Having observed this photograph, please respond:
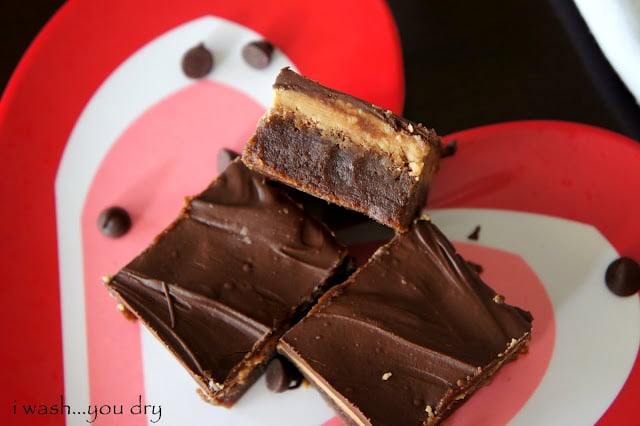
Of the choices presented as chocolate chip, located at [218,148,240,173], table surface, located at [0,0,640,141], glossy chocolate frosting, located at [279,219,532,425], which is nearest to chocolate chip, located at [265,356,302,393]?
glossy chocolate frosting, located at [279,219,532,425]

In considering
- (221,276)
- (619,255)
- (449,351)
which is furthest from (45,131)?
(619,255)

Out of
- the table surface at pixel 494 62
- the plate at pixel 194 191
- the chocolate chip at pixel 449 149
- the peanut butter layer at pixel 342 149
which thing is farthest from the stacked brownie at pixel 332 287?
the table surface at pixel 494 62

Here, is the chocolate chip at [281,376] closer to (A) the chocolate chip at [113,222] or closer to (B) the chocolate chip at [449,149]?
(A) the chocolate chip at [113,222]

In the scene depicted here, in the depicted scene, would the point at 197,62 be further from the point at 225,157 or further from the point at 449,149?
the point at 449,149

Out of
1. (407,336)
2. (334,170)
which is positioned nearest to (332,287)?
(407,336)

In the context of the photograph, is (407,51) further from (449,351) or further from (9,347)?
(9,347)
